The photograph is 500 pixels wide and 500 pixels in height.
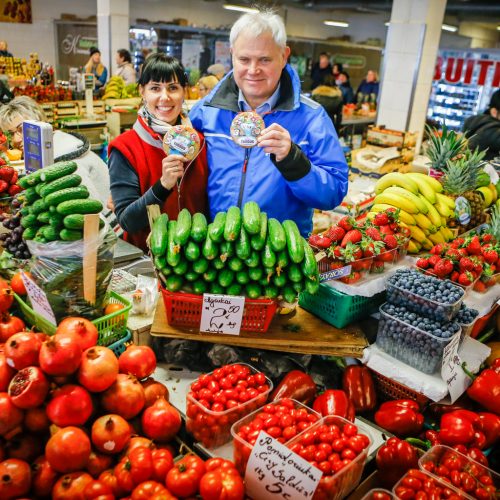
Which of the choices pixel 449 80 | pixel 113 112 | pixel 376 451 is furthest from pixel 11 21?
pixel 376 451

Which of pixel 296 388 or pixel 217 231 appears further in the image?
pixel 296 388

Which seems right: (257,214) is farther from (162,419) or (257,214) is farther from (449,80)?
(449,80)

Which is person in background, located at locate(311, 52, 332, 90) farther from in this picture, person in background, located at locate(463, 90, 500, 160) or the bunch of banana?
the bunch of banana

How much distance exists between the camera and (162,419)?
64.3 inches

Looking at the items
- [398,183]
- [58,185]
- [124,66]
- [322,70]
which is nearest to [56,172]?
[58,185]

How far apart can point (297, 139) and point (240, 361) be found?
105cm

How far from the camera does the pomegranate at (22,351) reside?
4.91 feet

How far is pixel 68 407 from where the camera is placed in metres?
1.45

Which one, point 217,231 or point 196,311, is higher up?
point 217,231

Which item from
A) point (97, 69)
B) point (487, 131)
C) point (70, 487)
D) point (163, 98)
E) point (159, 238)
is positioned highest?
point (97, 69)

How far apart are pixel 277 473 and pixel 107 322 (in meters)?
0.82

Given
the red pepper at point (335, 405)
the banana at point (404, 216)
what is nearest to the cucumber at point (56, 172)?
the red pepper at point (335, 405)

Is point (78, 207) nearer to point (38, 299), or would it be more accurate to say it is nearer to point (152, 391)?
point (38, 299)

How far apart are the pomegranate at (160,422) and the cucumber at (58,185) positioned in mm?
831
